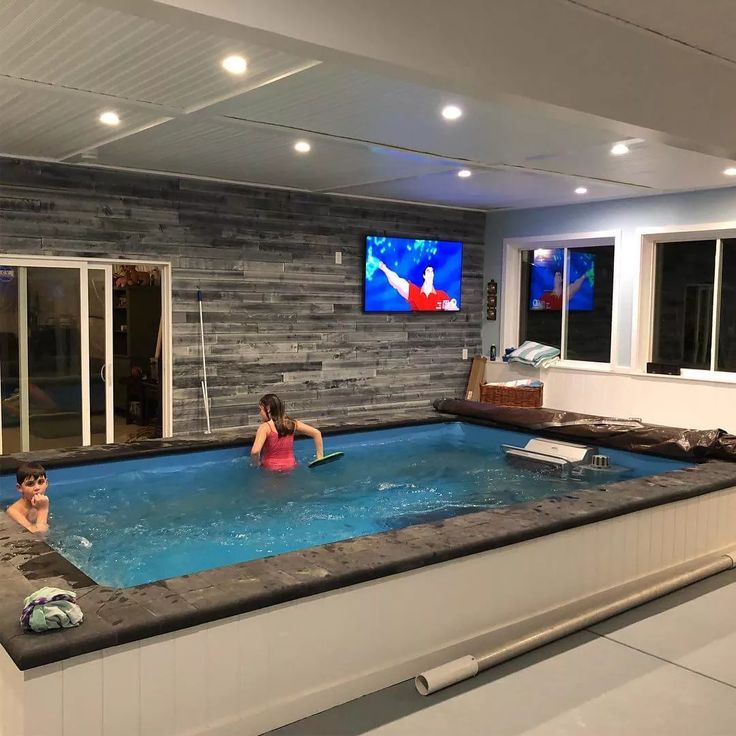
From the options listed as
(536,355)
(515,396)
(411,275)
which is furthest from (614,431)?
(411,275)

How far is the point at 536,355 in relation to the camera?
875 cm

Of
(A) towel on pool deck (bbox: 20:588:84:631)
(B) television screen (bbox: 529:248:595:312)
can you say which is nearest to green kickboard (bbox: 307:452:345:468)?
(A) towel on pool deck (bbox: 20:588:84:631)

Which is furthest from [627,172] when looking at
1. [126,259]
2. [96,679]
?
[96,679]

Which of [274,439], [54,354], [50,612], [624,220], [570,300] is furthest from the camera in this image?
[570,300]

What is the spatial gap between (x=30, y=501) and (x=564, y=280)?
681cm

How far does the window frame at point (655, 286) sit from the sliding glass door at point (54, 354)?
5.31 m

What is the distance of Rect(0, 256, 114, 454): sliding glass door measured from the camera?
20.3 feet

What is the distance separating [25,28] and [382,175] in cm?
384

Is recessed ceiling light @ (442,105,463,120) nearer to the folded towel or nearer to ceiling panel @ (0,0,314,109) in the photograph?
ceiling panel @ (0,0,314,109)

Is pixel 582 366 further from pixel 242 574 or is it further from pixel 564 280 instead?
pixel 242 574

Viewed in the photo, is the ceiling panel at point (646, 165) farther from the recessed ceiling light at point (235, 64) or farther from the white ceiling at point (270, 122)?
the recessed ceiling light at point (235, 64)

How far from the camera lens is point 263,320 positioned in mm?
7625

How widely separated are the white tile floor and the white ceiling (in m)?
2.46

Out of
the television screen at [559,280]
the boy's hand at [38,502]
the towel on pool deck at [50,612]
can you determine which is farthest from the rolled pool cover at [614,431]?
the towel on pool deck at [50,612]
